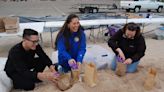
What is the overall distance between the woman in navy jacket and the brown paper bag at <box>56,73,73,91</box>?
195 millimetres

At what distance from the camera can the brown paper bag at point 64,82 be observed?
3.04m

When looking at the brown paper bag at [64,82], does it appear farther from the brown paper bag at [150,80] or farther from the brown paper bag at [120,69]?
the brown paper bag at [150,80]

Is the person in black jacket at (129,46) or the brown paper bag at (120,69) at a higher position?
the person in black jacket at (129,46)

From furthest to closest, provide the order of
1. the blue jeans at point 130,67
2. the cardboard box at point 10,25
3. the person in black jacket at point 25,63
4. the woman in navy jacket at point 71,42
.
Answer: the cardboard box at point 10,25
the blue jeans at point 130,67
the woman in navy jacket at point 71,42
the person in black jacket at point 25,63

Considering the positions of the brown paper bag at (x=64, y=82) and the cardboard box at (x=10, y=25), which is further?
the cardboard box at (x=10, y=25)

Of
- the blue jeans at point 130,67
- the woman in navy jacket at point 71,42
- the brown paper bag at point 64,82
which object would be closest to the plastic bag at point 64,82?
the brown paper bag at point 64,82

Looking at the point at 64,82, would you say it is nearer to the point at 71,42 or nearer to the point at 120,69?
the point at 71,42

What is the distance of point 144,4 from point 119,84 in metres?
12.5

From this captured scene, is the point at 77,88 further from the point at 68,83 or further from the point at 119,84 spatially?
the point at 119,84

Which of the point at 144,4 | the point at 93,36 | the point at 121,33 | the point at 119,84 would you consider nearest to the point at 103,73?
the point at 119,84

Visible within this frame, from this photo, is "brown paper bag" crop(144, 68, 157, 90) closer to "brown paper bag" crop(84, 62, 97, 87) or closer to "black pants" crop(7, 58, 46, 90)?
"brown paper bag" crop(84, 62, 97, 87)

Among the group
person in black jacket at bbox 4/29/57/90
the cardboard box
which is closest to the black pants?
person in black jacket at bbox 4/29/57/90

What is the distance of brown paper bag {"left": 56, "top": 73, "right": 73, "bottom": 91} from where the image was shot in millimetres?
3035

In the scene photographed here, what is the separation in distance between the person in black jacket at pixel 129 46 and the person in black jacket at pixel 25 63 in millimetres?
1014
